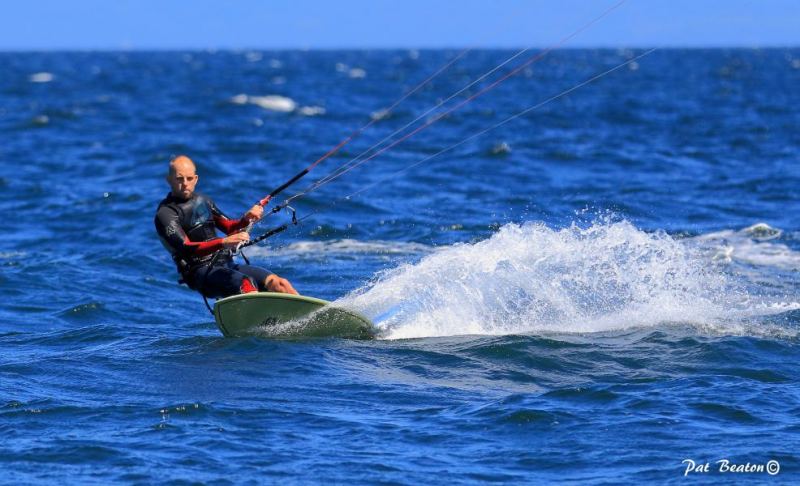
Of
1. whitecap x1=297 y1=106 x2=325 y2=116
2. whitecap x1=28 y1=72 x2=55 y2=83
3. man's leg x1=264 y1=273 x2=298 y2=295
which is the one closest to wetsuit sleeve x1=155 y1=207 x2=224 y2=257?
man's leg x1=264 y1=273 x2=298 y2=295

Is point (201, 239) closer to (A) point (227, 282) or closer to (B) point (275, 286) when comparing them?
(A) point (227, 282)

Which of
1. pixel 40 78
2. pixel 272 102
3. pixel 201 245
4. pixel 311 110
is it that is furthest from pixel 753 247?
pixel 40 78

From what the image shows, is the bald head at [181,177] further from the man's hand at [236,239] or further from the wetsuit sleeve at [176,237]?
the man's hand at [236,239]

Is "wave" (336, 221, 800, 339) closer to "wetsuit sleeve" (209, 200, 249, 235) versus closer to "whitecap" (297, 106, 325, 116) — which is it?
"wetsuit sleeve" (209, 200, 249, 235)

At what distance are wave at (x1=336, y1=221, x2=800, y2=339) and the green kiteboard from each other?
297mm

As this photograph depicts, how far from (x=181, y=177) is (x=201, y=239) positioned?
0.56m

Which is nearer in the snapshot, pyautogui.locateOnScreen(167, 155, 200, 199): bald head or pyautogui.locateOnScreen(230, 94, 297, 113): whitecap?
pyautogui.locateOnScreen(167, 155, 200, 199): bald head

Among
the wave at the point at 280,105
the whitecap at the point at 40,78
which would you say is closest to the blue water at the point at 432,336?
the wave at the point at 280,105

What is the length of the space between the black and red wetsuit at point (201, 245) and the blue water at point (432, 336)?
514mm

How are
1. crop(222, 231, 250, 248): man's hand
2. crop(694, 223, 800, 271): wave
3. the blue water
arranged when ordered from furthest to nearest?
crop(694, 223, 800, 271): wave
crop(222, 231, 250, 248): man's hand
the blue water

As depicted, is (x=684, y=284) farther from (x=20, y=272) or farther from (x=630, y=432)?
(x=20, y=272)

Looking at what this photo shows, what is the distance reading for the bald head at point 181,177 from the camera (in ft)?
30.8

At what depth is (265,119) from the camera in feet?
115

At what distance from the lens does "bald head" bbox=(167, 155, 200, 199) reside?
30.8 feet
